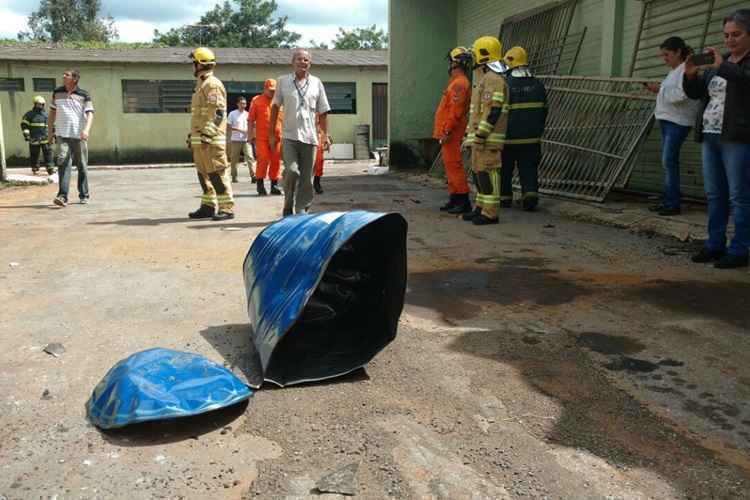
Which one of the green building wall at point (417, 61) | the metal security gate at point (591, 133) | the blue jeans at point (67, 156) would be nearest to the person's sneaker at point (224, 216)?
the blue jeans at point (67, 156)

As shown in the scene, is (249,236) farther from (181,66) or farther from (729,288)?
(181,66)

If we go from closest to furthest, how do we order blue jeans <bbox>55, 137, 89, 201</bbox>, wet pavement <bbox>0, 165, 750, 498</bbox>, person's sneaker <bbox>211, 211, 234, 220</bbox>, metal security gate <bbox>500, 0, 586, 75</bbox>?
wet pavement <bbox>0, 165, 750, 498</bbox>
person's sneaker <bbox>211, 211, 234, 220</bbox>
blue jeans <bbox>55, 137, 89, 201</bbox>
metal security gate <bbox>500, 0, 586, 75</bbox>

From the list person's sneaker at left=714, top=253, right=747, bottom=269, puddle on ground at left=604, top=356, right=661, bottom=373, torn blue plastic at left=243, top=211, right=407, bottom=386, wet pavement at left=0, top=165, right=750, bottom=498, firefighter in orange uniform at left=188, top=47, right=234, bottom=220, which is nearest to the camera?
wet pavement at left=0, top=165, right=750, bottom=498

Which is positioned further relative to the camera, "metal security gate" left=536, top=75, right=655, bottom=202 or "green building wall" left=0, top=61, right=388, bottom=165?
"green building wall" left=0, top=61, right=388, bottom=165

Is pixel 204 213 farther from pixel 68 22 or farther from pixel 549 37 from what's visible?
pixel 68 22

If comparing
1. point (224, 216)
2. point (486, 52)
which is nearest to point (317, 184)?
point (224, 216)

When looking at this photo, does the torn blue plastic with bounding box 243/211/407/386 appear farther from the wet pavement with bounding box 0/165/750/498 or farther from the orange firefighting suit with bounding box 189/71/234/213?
the orange firefighting suit with bounding box 189/71/234/213

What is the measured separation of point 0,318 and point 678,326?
4.13 meters

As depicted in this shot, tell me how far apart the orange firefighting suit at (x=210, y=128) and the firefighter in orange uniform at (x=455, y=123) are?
8.86ft

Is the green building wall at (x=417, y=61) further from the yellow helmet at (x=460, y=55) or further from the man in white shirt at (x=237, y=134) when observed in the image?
the yellow helmet at (x=460, y=55)

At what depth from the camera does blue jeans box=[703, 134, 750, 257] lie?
5188 millimetres

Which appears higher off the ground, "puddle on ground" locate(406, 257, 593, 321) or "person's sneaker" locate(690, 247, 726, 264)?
"person's sneaker" locate(690, 247, 726, 264)

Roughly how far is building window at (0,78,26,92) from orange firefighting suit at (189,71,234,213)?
63.1 feet

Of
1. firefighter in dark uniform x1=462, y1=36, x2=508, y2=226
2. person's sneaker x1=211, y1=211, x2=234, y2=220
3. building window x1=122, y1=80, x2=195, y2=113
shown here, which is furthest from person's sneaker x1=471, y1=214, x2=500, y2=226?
building window x1=122, y1=80, x2=195, y2=113
